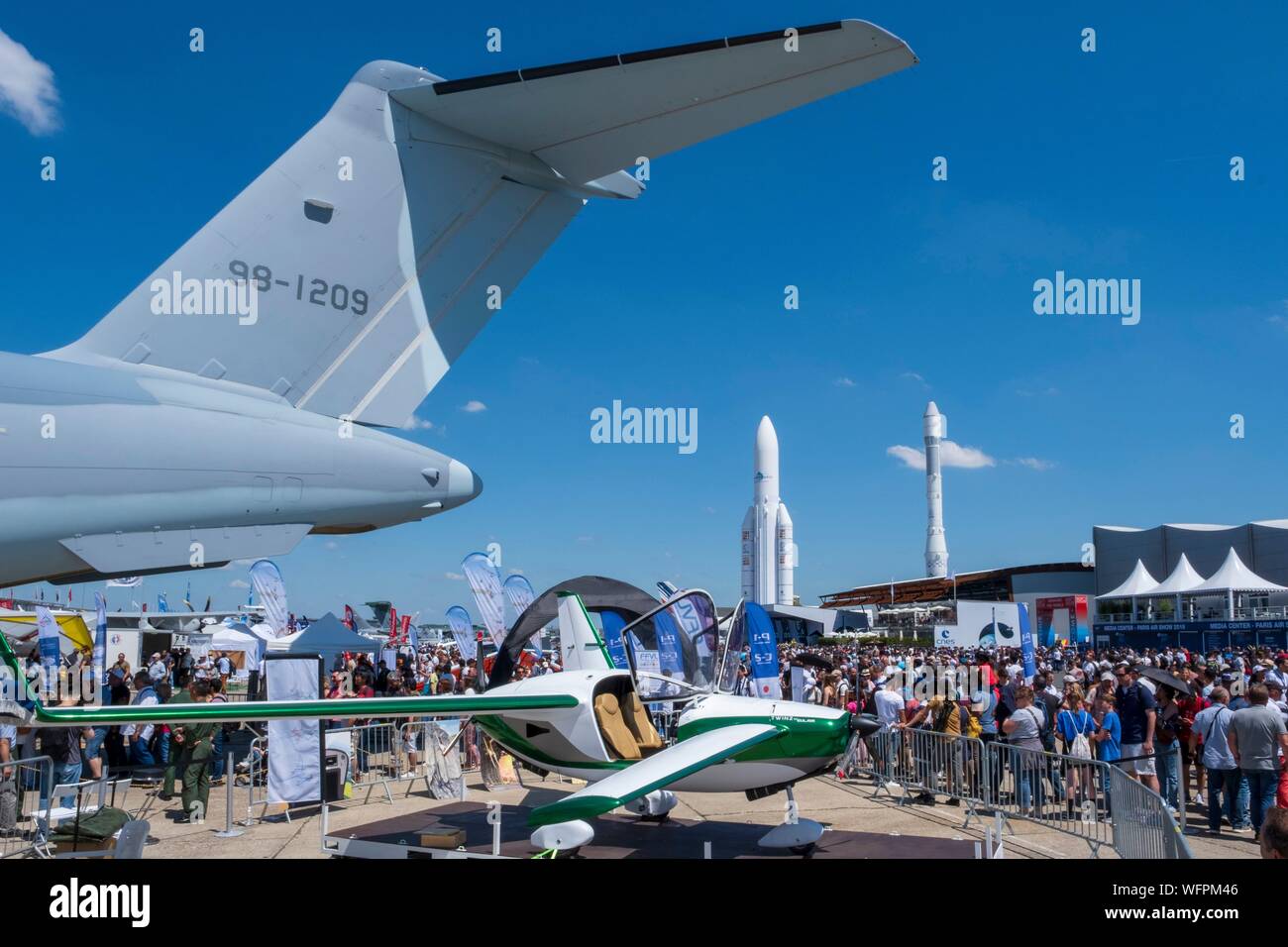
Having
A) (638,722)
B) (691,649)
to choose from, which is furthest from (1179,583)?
(638,722)

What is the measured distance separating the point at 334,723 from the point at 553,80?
11322 millimetres

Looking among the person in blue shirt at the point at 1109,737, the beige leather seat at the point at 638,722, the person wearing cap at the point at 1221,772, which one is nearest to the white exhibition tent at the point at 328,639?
the beige leather seat at the point at 638,722

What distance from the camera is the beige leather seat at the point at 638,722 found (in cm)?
982

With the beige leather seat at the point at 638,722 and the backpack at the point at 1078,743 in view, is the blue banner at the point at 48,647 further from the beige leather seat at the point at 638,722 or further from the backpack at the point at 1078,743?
the backpack at the point at 1078,743

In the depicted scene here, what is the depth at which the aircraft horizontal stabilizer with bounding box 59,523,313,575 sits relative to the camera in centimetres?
612

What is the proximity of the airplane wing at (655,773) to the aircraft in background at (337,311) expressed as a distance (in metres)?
2.73

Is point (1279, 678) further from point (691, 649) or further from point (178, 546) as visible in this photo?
point (178, 546)

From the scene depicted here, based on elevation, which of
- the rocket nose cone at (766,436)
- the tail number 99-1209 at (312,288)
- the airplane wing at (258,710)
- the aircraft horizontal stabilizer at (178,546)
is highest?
the rocket nose cone at (766,436)

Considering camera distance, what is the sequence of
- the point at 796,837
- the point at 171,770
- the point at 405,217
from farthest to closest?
the point at 171,770
the point at 796,837
the point at 405,217

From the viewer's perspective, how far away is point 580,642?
34.0 ft

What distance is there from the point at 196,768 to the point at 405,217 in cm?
784

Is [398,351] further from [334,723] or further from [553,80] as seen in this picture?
[334,723]

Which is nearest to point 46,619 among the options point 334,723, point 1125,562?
point 334,723

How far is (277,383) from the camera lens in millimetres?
7488
